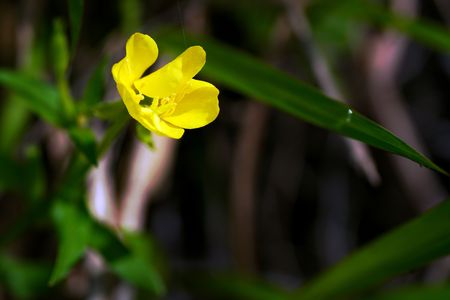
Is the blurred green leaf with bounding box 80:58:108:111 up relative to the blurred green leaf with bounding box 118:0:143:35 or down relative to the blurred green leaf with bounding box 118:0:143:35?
up

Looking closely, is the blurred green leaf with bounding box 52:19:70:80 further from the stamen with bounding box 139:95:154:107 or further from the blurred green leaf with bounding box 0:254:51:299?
the blurred green leaf with bounding box 0:254:51:299

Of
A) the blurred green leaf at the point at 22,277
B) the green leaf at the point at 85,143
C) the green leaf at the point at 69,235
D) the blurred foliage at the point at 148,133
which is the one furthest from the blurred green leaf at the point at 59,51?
the blurred green leaf at the point at 22,277

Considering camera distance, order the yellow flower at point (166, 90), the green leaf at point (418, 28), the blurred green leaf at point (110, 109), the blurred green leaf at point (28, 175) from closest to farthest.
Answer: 1. the yellow flower at point (166, 90)
2. the blurred green leaf at point (110, 109)
3. the blurred green leaf at point (28, 175)
4. the green leaf at point (418, 28)

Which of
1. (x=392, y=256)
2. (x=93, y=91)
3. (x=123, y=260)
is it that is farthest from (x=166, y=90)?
(x=392, y=256)

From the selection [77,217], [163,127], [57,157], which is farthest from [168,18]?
[163,127]

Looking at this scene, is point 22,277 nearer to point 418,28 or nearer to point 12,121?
point 12,121

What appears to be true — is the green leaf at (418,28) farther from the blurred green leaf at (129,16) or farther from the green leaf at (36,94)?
the green leaf at (36,94)

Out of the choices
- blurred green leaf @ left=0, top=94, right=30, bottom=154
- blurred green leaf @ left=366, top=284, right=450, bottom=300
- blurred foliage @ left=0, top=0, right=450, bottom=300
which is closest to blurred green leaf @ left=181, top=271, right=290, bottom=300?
blurred foliage @ left=0, top=0, right=450, bottom=300
